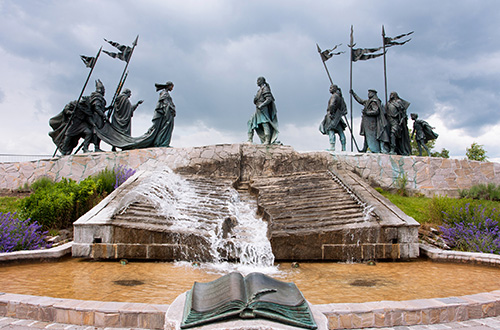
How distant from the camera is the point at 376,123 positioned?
41.2ft

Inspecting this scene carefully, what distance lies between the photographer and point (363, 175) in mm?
11102

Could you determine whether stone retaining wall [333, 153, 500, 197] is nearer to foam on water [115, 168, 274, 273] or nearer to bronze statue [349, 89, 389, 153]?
bronze statue [349, 89, 389, 153]

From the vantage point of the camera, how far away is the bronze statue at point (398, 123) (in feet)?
40.6

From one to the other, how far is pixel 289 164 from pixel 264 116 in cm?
195

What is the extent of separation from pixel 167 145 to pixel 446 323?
36.0 feet

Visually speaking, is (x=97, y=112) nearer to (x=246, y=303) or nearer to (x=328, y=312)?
(x=328, y=312)

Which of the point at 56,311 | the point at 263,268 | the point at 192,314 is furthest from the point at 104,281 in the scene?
the point at 192,314

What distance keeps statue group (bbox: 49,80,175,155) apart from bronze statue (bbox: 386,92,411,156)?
7.63m

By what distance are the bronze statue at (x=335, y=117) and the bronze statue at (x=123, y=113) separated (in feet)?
23.1

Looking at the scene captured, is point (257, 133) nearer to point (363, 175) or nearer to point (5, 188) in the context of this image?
point (363, 175)

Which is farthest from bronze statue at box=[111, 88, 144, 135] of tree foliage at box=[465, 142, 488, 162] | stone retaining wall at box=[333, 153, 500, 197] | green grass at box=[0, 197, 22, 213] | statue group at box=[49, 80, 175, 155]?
tree foliage at box=[465, 142, 488, 162]

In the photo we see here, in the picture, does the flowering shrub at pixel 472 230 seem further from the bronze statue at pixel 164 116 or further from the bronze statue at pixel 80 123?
the bronze statue at pixel 80 123

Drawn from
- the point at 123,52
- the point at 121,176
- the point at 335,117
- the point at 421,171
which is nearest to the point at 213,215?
the point at 121,176

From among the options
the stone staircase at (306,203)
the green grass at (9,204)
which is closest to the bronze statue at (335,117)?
the stone staircase at (306,203)
